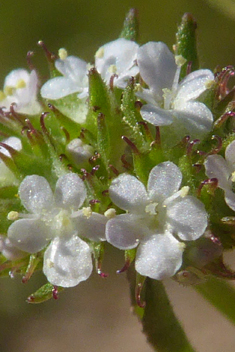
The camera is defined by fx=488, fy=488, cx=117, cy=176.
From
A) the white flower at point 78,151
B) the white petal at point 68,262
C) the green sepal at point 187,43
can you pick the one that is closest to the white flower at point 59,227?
the white petal at point 68,262

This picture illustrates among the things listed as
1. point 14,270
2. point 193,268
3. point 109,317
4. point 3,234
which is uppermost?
point 3,234

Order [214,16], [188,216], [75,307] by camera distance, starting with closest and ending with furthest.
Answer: [188,216], [214,16], [75,307]

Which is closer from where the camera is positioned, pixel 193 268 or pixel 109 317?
pixel 193 268

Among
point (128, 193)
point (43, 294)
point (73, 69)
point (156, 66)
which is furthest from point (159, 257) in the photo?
point (73, 69)

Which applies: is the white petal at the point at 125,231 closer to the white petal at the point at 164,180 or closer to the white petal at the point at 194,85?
the white petal at the point at 164,180

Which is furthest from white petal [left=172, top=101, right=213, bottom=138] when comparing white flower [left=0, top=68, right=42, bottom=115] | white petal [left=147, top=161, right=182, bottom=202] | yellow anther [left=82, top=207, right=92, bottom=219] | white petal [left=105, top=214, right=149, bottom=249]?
white flower [left=0, top=68, right=42, bottom=115]

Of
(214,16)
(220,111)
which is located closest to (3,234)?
(220,111)

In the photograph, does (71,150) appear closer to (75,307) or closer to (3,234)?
(3,234)
